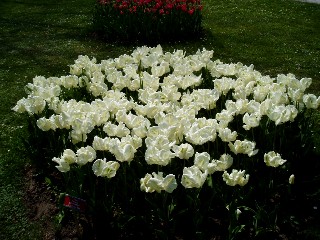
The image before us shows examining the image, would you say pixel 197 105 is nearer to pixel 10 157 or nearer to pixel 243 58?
pixel 10 157

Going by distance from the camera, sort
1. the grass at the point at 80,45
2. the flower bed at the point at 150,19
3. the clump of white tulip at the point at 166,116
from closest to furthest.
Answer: the clump of white tulip at the point at 166,116, the grass at the point at 80,45, the flower bed at the point at 150,19

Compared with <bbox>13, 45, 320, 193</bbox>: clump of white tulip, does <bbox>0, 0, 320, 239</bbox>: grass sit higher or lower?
lower

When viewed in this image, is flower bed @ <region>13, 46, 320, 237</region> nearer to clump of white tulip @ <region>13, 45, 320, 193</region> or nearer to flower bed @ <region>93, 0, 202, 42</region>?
clump of white tulip @ <region>13, 45, 320, 193</region>

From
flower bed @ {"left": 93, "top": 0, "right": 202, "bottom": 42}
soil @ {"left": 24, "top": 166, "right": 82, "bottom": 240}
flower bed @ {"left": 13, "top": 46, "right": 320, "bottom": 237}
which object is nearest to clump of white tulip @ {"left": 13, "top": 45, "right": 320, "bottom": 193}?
flower bed @ {"left": 13, "top": 46, "right": 320, "bottom": 237}

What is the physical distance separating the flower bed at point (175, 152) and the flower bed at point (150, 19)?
15.1 ft

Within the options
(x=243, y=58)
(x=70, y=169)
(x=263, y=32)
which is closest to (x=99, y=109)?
(x=70, y=169)

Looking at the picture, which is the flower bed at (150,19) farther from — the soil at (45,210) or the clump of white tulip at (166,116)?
the soil at (45,210)

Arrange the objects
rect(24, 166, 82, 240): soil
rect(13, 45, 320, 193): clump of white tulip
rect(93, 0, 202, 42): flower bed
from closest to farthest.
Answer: rect(13, 45, 320, 193): clump of white tulip, rect(24, 166, 82, 240): soil, rect(93, 0, 202, 42): flower bed

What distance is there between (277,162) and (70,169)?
171 cm

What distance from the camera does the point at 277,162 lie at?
11.3 feet

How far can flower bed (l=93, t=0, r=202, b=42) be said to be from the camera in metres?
→ 8.81

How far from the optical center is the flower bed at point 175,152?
3.29 m

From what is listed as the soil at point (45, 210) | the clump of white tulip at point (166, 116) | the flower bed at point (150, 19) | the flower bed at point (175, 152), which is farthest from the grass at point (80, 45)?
the clump of white tulip at point (166, 116)

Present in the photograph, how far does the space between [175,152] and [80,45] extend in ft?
A: 21.5
